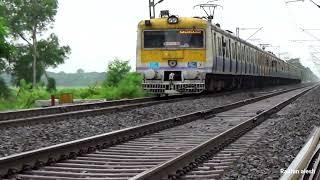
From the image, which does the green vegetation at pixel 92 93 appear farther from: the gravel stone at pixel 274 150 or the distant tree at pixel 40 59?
the distant tree at pixel 40 59

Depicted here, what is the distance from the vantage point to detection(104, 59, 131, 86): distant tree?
29.9 m

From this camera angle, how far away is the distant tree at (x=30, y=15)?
64562 mm

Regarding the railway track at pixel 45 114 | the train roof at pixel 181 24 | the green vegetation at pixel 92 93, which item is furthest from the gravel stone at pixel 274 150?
the green vegetation at pixel 92 93

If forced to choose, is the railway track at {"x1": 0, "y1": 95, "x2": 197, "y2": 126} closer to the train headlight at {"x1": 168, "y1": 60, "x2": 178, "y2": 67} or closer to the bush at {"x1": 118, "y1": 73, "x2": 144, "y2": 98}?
the train headlight at {"x1": 168, "y1": 60, "x2": 178, "y2": 67}

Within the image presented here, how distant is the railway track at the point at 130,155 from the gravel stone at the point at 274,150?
38cm

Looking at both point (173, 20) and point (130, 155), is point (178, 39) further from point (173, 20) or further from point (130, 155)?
point (130, 155)

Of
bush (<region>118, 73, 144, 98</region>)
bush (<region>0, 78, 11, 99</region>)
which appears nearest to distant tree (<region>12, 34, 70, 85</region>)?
bush (<region>0, 78, 11, 99</region>)

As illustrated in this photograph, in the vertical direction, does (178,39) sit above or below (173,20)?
below

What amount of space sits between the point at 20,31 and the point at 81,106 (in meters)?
51.7

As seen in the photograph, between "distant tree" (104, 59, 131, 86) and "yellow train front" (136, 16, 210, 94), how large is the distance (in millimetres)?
9327

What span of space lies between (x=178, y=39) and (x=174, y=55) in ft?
2.03

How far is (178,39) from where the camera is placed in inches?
804

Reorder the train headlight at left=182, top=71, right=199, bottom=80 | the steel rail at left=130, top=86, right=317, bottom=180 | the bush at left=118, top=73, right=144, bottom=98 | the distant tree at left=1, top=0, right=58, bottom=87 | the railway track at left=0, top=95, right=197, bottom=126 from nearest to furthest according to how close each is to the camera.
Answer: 1. the steel rail at left=130, top=86, right=317, bottom=180
2. the railway track at left=0, top=95, right=197, bottom=126
3. the train headlight at left=182, top=71, right=199, bottom=80
4. the bush at left=118, top=73, right=144, bottom=98
5. the distant tree at left=1, top=0, right=58, bottom=87

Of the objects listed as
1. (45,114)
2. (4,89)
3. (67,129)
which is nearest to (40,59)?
(4,89)
